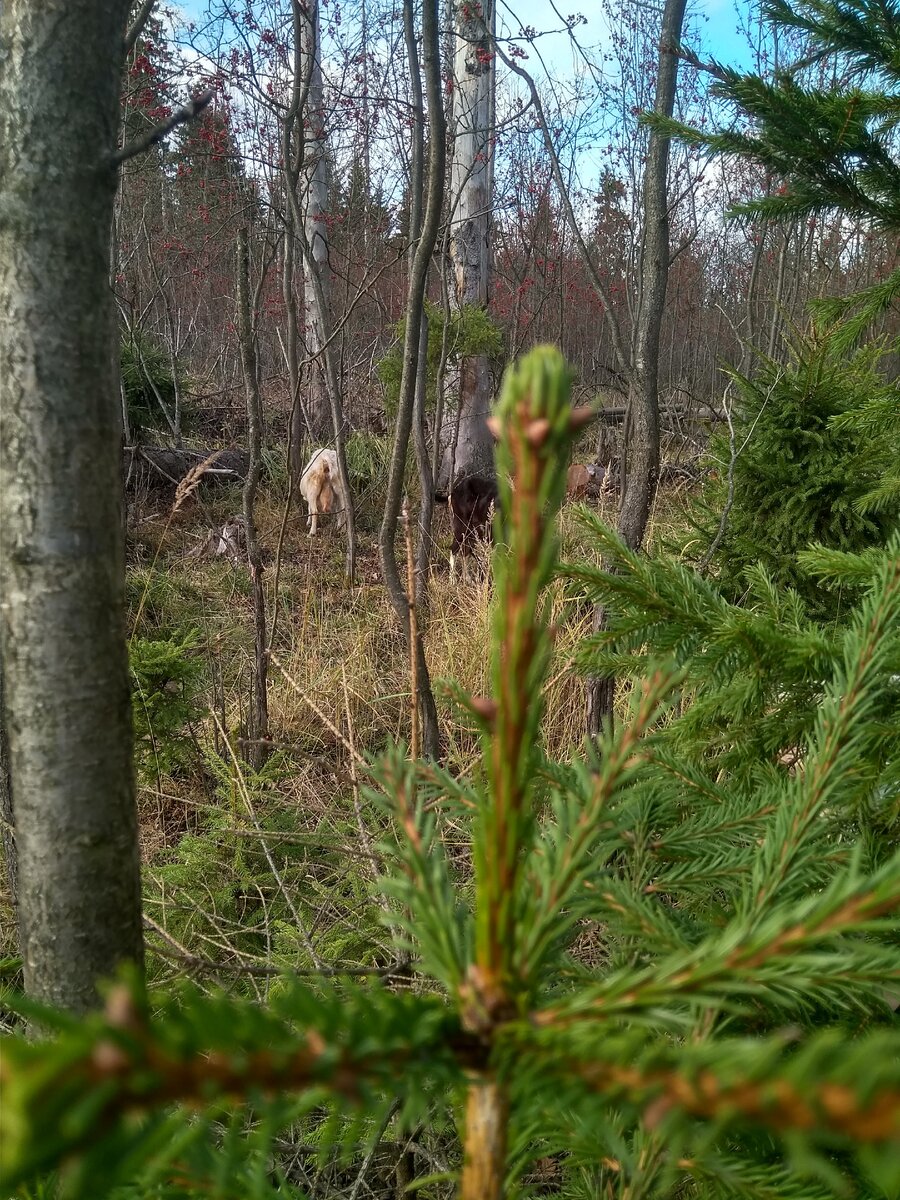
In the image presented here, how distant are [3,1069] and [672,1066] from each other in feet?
0.60

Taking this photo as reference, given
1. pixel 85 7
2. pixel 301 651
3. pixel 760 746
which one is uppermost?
pixel 85 7

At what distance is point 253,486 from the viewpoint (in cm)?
282

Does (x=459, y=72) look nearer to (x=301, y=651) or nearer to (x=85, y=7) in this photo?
(x=301, y=651)

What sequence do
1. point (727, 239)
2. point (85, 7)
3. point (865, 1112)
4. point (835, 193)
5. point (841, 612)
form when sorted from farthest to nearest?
point (727, 239) → point (841, 612) → point (835, 193) → point (85, 7) → point (865, 1112)

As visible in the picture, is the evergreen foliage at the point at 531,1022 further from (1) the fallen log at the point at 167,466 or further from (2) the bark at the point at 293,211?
(1) the fallen log at the point at 167,466

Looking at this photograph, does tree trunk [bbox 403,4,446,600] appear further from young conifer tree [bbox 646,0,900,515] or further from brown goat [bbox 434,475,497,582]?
young conifer tree [bbox 646,0,900,515]

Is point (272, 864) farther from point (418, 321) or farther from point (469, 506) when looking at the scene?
point (469, 506)

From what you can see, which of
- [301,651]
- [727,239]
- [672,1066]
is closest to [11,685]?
[672,1066]

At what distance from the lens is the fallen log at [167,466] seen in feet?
18.8

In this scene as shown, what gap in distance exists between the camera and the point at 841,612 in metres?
2.08

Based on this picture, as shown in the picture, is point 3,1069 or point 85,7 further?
point 85,7

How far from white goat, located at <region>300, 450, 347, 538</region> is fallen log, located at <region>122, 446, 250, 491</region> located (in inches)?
19.6

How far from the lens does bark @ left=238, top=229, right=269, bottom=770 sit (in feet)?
8.50

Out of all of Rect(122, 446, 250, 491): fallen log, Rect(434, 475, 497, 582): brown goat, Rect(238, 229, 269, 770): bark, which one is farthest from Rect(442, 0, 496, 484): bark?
Rect(238, 229, 269, 770): bark
